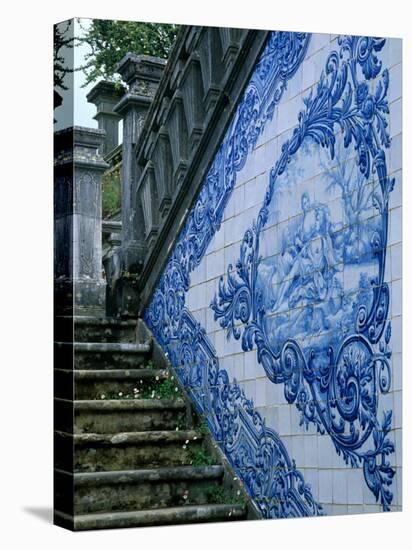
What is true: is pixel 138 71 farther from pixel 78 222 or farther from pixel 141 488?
pixel 141 488

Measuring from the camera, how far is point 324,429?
6516 millimetres

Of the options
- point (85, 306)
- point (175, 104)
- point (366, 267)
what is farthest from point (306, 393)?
point (175, 104)

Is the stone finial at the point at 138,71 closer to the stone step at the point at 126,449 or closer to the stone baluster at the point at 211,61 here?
the stone baluster at the point at 211,61

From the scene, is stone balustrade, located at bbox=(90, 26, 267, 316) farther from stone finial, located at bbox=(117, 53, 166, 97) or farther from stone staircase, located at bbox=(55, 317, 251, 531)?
stone staircase, located at bbox=(55, 317, 251, 531)

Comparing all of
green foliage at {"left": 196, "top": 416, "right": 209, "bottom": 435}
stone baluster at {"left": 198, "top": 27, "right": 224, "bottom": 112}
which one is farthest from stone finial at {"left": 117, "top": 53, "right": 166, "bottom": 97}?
green foliage at {"left": 196, "top": 416, "right": 209, "bottom": 435}

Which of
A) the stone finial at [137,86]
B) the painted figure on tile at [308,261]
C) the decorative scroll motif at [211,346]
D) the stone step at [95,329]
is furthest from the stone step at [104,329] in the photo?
the stone finial at [137,86]

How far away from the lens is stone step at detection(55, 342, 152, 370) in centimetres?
640

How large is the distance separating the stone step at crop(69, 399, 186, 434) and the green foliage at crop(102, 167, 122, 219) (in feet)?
3.23

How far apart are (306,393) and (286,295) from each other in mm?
520

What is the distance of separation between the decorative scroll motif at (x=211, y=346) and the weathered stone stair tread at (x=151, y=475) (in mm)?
151

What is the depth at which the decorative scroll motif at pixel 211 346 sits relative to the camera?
661cm

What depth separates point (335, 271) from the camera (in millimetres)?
6582

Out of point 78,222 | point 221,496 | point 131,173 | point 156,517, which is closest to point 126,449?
point 156,517

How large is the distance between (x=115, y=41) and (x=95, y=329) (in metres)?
1.49
